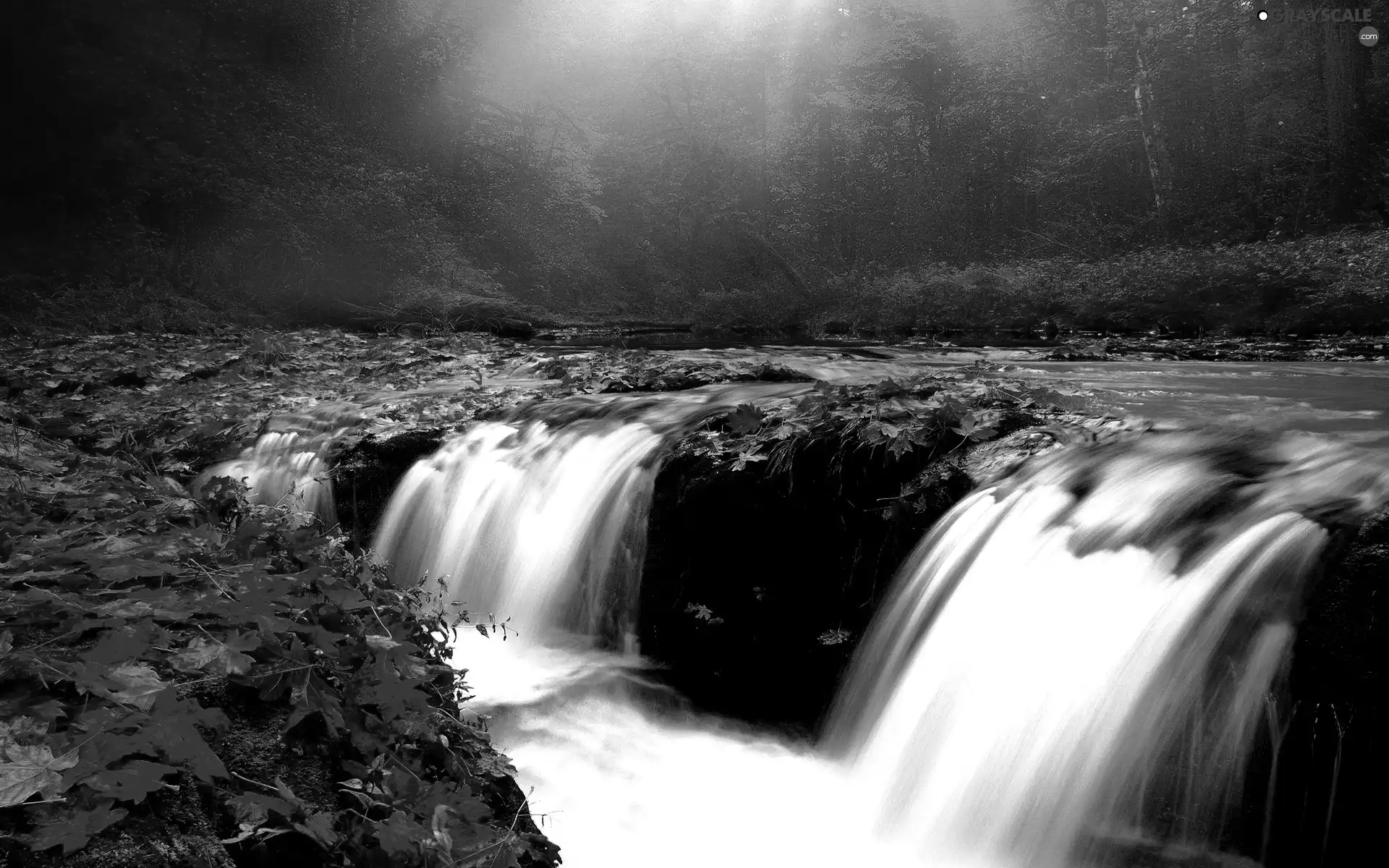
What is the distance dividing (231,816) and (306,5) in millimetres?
25926

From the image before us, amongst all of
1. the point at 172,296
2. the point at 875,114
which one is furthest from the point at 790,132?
the point at 172,296

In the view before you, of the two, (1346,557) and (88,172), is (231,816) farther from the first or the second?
(88,172)

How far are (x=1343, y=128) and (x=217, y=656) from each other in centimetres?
2341

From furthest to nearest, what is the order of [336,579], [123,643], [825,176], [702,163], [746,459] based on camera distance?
[825,176] < [702,163] < [746,459] < [336,579] < [123,643]

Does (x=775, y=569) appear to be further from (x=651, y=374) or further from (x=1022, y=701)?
(x=651, y=374)

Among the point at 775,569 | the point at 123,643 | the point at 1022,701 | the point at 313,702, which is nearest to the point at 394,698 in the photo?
the point at 313,702

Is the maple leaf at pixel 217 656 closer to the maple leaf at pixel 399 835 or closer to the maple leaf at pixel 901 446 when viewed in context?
the maple leaf at pixel 399 835

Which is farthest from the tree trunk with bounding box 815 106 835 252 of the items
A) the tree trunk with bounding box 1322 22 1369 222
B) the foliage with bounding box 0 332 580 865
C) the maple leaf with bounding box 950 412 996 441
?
the foliage with bounding box 0 332 580 865

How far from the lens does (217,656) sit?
2109 mm

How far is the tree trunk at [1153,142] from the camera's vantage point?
23.0 meters

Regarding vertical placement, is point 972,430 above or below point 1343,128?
below

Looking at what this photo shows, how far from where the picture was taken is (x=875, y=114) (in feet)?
94.0

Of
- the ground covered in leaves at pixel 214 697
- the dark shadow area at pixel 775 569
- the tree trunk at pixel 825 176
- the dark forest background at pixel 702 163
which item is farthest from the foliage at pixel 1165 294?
the ground covered in leaves at pixel 214 697

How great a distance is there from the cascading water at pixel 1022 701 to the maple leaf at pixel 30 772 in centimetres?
172
